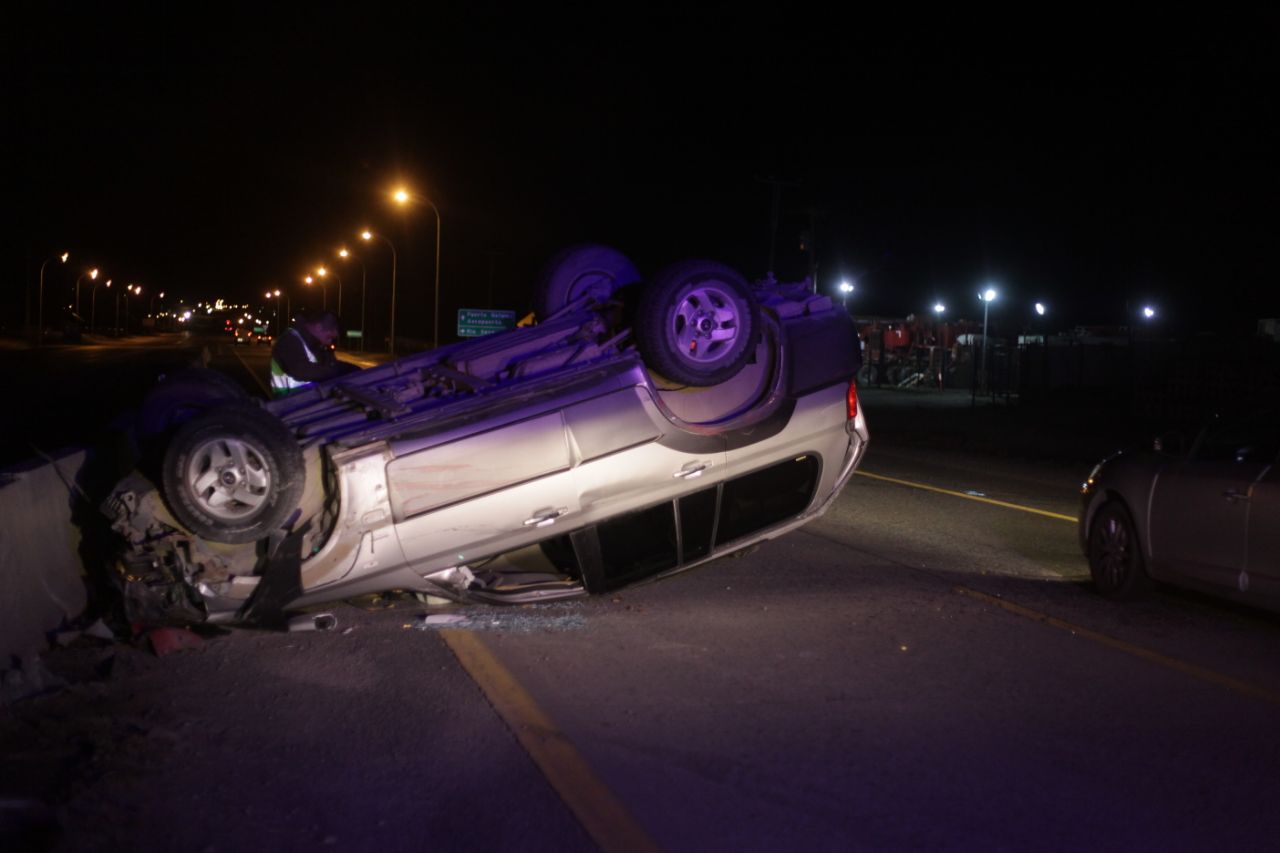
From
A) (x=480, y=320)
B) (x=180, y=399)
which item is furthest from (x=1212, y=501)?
(x=480, y=320)

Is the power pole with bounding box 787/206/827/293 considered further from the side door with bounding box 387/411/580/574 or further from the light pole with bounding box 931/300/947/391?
the side door with bounding box 387/411/580/574

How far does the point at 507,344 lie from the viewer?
7.59 metres

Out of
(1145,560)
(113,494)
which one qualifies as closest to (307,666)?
(113,494)

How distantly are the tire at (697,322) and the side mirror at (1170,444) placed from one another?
3006mm

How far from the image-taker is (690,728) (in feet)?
17.7

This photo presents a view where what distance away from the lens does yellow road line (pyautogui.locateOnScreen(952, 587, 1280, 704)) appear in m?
6.09

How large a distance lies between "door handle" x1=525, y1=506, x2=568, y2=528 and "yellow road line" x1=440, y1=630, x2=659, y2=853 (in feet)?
2.53

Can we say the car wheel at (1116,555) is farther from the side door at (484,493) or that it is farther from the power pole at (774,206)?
the power pole at (774,206)

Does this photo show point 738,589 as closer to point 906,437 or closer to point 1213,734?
point 1213,734

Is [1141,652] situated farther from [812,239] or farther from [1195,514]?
[812,239]

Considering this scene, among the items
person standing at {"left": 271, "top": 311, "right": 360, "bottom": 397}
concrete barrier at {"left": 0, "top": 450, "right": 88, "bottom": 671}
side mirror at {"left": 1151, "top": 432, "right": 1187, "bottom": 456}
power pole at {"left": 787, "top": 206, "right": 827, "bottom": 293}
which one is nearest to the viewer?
concrete barrier at {"left": 0, "top": 450, "right": 88, "bottom": 671}

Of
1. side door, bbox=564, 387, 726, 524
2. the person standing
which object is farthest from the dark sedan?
the person standing

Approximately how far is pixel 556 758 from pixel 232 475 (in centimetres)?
252

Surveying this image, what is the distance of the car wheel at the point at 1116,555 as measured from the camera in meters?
8.02
